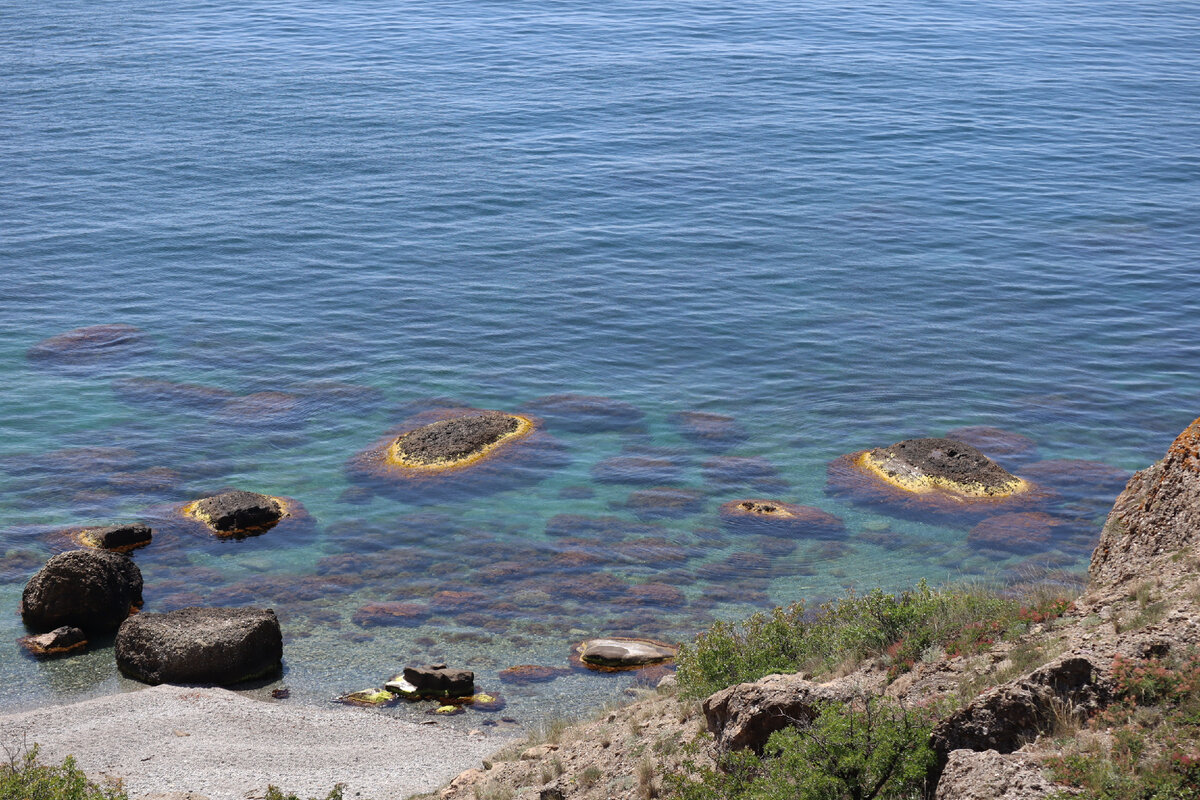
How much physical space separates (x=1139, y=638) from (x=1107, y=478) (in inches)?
755

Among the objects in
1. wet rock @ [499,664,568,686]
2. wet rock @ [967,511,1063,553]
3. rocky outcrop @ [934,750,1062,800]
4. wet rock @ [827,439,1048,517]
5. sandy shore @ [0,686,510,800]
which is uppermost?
rocky outcrop @ [934,750,1062,800]

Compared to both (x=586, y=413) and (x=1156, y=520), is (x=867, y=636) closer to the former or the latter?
(x=1156, y=520)

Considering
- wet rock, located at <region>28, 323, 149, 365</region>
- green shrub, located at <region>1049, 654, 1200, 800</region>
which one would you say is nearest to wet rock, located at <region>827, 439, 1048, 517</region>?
green shrub, located at <region>1049, 654, 1200, 800</region>

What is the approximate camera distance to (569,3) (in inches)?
3509

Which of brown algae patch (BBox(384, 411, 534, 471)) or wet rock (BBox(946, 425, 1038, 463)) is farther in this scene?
wet rock (BBox(946, 425, 1038, 463))

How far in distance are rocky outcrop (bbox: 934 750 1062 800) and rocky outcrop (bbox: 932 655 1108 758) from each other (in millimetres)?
346

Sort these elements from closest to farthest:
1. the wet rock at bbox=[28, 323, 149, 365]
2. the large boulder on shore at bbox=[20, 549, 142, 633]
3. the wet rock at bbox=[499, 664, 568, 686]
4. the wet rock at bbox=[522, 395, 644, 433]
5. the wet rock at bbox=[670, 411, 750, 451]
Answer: the wet rock at bbox=[499, 664, 568, 686], the large boulder on shore at bbox=[20, 549, 142, 633], the wet rock at bbox=[670, 411, 750, 451], the wet rock at bbox=[522, 395, 644, 433], the wet rock at bbox=[28, 323, 149, 365]

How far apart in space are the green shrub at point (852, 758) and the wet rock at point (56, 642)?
602 inches

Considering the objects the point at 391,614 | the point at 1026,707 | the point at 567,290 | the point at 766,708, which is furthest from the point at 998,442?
the point at 1026,707

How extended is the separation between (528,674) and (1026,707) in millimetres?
11797

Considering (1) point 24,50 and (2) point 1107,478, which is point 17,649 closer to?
(2) point 1107,478

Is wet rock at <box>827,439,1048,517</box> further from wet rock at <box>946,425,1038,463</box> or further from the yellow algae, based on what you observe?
wet rock at <box>946,425,1038,463</box>

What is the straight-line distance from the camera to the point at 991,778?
9453mm

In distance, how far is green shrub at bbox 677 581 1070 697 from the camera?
40.5 feet
